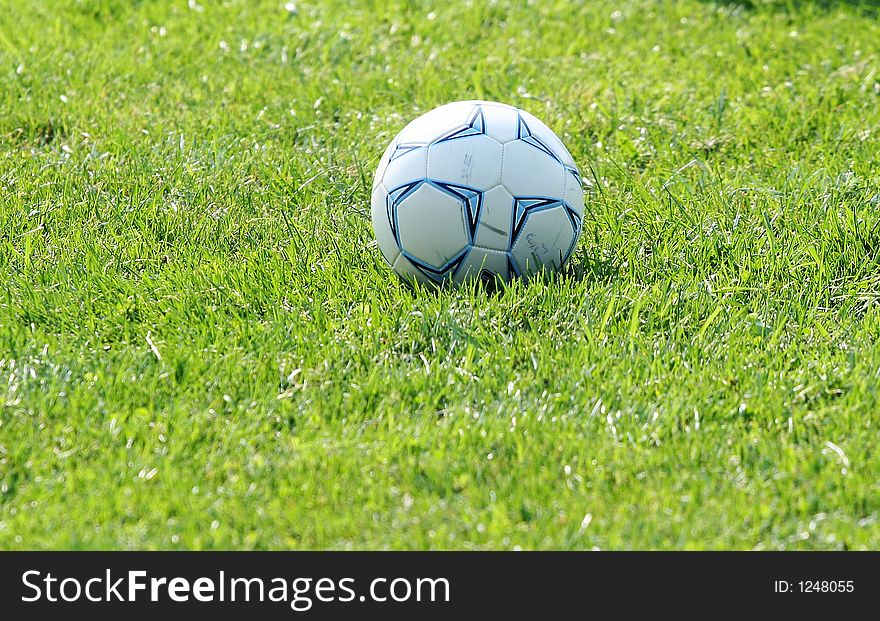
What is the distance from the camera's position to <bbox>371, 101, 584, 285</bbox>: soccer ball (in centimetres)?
405

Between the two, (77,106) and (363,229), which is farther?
(77,106)

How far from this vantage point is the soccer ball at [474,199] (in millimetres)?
4055

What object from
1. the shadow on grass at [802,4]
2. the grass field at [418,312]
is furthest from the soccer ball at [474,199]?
the shadow on grass at [802,4]

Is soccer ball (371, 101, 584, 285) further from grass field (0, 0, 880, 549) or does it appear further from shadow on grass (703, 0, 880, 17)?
shadow on grass (703, 0, 880, 17)

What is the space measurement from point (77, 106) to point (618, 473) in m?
4.17

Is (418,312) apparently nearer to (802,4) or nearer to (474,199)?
(474,199)

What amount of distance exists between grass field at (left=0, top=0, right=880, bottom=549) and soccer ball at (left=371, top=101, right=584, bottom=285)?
0.48 ft

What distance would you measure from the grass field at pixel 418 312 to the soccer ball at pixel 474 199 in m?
0.15

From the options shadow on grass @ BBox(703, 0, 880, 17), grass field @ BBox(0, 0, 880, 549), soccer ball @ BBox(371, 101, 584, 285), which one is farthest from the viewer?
shadow on grass @ BBox(703, 0, 880, 17)

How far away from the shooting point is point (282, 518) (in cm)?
307

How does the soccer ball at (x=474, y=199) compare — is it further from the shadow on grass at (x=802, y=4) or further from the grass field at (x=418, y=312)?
the shadow on grass at (x=802, y=4)

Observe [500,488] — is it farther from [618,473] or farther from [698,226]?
[698,226]

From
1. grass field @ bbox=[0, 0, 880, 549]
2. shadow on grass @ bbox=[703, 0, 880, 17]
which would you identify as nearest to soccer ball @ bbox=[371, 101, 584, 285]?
grass field @ bbox=[0, 0, 880, 549]
